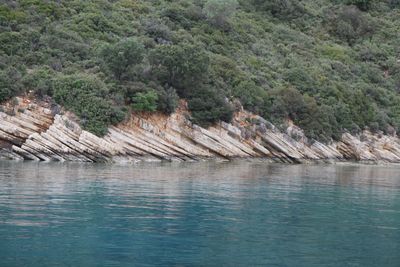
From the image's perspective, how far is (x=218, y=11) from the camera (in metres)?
97.1

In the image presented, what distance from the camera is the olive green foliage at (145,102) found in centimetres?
6275

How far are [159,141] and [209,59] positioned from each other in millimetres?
15901

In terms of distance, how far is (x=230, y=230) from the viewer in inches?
997

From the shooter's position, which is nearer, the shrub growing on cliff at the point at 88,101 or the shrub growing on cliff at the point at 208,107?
the shrub growing on cliff at the point at 88,101

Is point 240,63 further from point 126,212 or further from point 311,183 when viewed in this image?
point 126,212

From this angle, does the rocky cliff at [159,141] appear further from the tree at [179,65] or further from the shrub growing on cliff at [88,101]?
the tree at [179,65]

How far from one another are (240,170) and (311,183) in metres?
9.45

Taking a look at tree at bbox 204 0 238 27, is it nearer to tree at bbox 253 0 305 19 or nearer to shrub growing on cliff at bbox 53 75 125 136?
tree at bbox 253 0 305 19

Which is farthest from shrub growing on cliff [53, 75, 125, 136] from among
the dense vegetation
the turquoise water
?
the turquoise water

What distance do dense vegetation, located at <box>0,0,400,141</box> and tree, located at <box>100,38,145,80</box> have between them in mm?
100

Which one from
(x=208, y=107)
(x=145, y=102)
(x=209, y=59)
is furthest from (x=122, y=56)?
(x=209, y=59)

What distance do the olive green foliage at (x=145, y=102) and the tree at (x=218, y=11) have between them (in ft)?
116

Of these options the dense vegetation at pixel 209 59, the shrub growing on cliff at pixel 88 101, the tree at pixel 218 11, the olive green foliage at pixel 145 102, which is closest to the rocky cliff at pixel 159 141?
the olive green foliage at pixel 145 102

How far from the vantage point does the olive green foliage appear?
6275 cm
